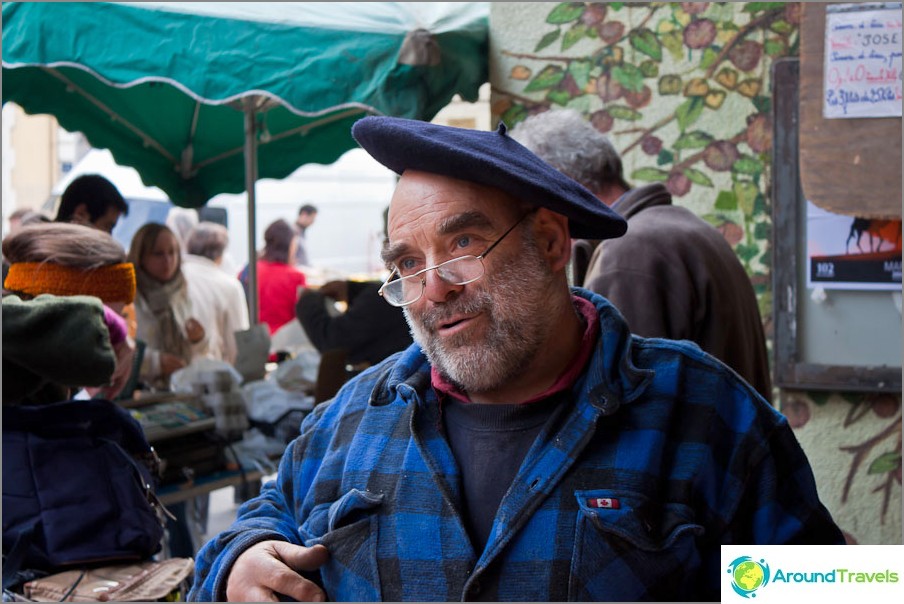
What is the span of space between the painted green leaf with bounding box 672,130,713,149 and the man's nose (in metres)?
3.13

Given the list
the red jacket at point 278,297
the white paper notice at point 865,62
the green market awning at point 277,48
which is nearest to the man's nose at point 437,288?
the green market awning at point 277,48

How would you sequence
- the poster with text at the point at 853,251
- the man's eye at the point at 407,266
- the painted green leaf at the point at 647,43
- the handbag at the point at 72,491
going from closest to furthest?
the man's eye at the point at 407,266 < the handbag at the point at 72,491 < the poster with text at the point at 853,251 < the painted green leaf at the point at 647,43

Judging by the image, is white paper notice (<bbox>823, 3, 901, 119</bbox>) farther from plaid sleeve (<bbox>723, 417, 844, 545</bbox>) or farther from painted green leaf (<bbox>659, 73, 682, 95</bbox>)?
plaid sleeve (<bbox>723, 417, 844, 545</bbox>)

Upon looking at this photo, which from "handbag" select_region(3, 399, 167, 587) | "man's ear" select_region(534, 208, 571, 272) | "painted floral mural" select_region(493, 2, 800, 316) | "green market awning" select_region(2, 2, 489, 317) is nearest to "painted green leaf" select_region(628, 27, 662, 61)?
"painted floral mural" select_region(493, 2, 800, 316)

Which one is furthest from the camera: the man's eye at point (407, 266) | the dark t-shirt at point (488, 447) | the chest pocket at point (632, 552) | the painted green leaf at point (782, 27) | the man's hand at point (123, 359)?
the painted green leaf at point (782, 27)

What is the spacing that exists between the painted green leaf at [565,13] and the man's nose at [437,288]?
334cm

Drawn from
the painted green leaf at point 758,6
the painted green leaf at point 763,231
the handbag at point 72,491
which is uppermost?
the painted green leaf at point 758,6

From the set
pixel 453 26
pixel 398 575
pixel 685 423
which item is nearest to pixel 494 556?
pixel 398 575

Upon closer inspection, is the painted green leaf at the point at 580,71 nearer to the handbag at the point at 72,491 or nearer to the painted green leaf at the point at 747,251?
Result: the painted green leaf at the point at 747,251

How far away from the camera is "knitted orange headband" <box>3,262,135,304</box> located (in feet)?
10.4

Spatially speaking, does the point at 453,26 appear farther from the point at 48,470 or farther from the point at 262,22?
the point at 48,470

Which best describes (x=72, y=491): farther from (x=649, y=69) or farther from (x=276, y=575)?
(x=649, y=69)

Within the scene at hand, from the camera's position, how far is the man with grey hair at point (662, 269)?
276 centimetres

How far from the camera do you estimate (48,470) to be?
2938 millimetres
